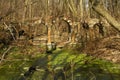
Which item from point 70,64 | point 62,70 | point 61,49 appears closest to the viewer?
point 70,64

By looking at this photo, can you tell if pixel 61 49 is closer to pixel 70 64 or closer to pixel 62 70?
pixel 62 70

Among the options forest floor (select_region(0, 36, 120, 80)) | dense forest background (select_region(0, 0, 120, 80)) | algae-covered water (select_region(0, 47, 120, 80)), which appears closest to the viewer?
algae-covered water (select_region(0, 47, 120, 80))

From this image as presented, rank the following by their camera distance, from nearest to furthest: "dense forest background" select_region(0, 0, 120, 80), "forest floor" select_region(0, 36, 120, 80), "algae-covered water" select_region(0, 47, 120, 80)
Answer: "algae-covered water" select_region(0, 47, 120, 80) → "forest floor" select_region(0, 36, 120, 80) → "dense forest background" select_region(0, 0, 120, 80)

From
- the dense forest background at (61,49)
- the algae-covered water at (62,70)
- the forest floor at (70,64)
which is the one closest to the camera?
the algae-covered water at (62,70)

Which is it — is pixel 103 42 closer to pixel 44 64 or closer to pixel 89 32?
pixel 89 32

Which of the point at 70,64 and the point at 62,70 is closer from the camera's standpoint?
the point at 70,64

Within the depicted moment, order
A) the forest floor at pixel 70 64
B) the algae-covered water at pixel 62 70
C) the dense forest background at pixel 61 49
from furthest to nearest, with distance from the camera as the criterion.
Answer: the dense forest background at pixel 61 49 < the forest floor at pixel 70 64 < the algae-covered water at pixel 62 70

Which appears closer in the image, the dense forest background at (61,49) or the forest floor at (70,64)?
the forest floor at (70,64)

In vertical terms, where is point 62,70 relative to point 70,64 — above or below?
below

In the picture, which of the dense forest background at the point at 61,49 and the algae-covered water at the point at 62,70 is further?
the dense forest background at the point at 61,49

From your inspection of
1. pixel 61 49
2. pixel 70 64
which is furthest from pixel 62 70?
pixel 61 49

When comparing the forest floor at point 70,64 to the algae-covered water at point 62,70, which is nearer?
the algae-covered water at point 62,70

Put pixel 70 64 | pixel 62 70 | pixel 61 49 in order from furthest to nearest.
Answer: pixel 61 49 < pixel 62 70 < pixel 70 64

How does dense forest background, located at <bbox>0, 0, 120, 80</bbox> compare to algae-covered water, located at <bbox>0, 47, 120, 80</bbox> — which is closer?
A: algae-covered water, located at <bbox>0, 47, 120, 80</bbox>
